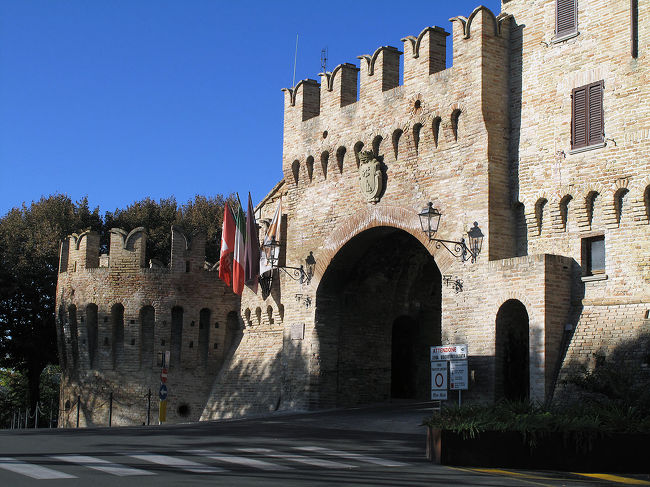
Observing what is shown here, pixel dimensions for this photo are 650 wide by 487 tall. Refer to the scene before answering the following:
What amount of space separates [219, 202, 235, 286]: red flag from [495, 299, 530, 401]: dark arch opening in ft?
40.1

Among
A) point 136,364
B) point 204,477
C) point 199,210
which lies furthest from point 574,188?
point 199,210

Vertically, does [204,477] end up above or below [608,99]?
below

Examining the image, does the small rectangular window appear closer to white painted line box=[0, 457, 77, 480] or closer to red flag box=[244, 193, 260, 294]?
red flag box=[244, 193, 260, 294]

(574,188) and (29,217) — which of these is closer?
(574,188)

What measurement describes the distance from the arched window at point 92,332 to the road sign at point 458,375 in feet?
51.7

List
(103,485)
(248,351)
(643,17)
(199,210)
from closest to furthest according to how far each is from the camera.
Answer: (103,485), (643,17), (248,351), (199,210)

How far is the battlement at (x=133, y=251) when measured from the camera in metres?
32.2

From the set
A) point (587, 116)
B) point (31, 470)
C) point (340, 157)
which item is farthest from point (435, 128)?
point (31, 470)

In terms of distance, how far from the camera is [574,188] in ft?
67.4

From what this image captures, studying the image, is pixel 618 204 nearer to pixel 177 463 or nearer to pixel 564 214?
pixel 564 214

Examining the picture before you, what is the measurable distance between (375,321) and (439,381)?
7615 millimetres

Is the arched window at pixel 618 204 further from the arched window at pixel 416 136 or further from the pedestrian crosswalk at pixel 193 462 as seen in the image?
the pedestrian crosswalk at pixel 193 462

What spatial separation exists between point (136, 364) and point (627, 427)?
21.1 metres

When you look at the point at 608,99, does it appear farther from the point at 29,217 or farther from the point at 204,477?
the point at 29,217
